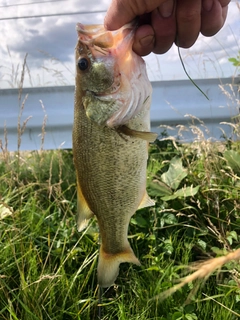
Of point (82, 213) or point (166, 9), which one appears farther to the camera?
point (82, 213)

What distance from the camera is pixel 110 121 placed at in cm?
135

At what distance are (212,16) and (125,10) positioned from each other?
0.39m

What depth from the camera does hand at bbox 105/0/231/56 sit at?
4.10 ft

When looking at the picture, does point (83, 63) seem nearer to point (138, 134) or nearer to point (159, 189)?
point (138, 134)

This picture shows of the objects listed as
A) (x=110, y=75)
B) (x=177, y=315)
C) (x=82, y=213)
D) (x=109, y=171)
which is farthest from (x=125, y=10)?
(x=177, y=315)

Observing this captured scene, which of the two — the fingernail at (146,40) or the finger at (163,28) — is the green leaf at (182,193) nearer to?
the finger at (163,28)

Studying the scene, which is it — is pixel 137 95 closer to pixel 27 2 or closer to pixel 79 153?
pixel 79 153

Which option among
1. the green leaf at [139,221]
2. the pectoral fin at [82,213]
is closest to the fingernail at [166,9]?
the pectoral fin at [82,213]

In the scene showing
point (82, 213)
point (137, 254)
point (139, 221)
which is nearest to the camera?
point (82, 213)

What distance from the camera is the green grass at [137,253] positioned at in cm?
198

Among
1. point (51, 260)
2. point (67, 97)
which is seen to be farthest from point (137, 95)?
point (67, 97)

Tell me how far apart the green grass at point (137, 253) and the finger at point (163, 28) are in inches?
36.1

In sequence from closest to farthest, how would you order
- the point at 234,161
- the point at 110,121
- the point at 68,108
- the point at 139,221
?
the point at 110,121 < the point at 139,221 < the point at 234,161 < the point at 68,108

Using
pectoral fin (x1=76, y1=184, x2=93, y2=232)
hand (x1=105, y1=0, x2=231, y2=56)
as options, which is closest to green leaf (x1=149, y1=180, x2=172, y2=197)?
pectoral fin (x1=76, y1=184, x2=93, y2=232)
